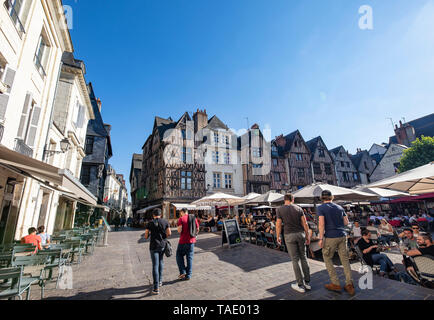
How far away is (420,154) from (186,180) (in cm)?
2484

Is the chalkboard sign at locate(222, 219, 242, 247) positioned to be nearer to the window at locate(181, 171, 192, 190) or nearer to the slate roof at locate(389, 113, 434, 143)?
the window at locate(181, 171, 192, 190)

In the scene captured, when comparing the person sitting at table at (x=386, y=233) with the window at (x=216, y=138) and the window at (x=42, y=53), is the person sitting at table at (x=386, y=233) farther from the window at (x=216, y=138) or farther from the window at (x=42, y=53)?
the window at (x=216, y=138)

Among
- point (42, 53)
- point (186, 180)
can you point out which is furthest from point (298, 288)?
point (186, 180)

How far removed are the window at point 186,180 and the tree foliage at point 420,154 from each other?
2333 cm

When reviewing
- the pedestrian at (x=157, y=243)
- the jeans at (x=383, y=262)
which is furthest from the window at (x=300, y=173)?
the pedestrian at (x=157, y=243)

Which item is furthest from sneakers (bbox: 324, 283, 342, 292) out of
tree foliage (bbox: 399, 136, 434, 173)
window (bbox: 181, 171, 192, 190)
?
tree foliage (bbox: 399, 136, 434, 173)

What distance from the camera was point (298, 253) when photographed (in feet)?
11.7

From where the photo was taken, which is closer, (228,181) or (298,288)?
(298,288)

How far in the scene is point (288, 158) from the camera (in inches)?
1066

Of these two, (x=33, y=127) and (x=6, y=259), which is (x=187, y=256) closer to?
(x=6, y=259)

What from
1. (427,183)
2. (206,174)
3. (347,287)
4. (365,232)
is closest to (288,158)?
(206,174)
